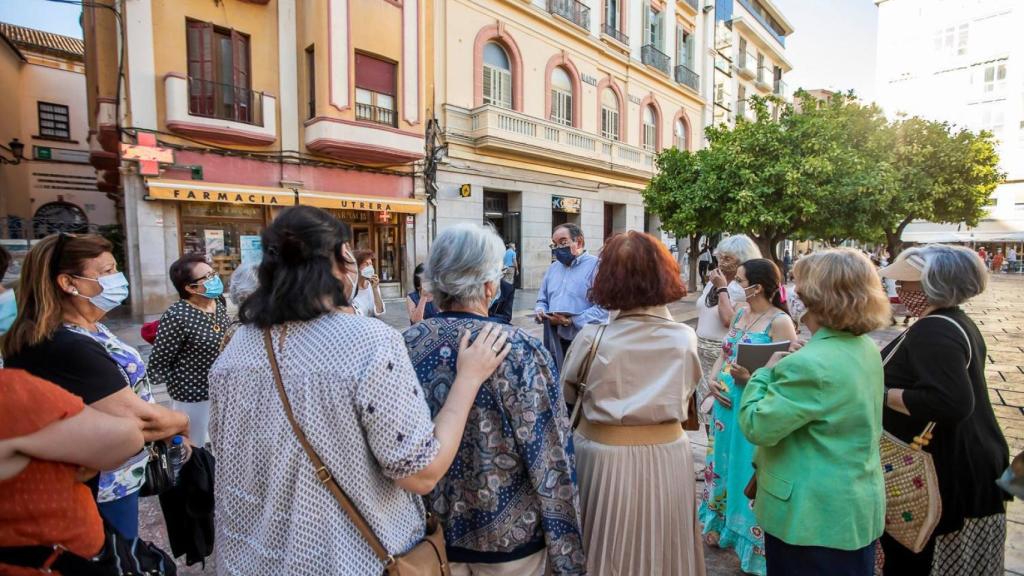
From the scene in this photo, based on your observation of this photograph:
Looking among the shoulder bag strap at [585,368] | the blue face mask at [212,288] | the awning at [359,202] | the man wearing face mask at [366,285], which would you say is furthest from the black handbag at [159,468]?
the awning at [359,202]

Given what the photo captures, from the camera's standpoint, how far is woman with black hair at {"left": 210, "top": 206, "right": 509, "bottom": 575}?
1269 millimetres

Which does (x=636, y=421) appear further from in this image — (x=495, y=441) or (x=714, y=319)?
(x=714, y=319)

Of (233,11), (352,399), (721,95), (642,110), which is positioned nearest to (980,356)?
(352,399)

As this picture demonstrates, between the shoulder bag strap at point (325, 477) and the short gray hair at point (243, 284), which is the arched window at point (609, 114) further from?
the shoulder bag strap at point (325, 477)

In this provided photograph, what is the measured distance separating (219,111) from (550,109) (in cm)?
1018

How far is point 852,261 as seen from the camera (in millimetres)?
1856

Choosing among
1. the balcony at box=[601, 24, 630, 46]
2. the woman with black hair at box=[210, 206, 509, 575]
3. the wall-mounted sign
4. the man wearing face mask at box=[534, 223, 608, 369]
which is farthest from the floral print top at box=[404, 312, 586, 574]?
the balcony at box=[601, 24, 630, 46]

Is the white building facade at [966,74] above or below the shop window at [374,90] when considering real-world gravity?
above

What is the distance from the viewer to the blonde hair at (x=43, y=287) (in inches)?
76.4

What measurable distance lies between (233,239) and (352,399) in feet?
42.7

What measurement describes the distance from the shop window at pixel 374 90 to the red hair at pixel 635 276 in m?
12.8

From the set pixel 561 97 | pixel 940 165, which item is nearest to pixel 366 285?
pixel 561 97

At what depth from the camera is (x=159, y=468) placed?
7.17ft

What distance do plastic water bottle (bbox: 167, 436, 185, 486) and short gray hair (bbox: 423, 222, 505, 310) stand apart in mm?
1442
